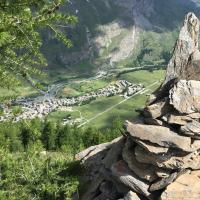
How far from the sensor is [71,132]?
138 m

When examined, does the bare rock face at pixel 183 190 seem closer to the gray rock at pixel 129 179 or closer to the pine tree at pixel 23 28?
the gray rock at pixel 129 179

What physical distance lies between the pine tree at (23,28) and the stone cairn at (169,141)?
2620 centimetres

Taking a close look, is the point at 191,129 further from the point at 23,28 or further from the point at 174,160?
the point at 23,28

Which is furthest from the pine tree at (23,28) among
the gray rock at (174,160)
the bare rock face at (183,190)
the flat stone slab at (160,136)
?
the bare rock face at (183,190)

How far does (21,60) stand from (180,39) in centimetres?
3285

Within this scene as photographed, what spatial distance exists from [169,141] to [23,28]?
27.8 m

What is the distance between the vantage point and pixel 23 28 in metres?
A: 17.4

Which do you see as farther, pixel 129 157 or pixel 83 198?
pixel 83 198

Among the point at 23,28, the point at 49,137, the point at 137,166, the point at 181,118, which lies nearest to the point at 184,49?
the point at 181,118

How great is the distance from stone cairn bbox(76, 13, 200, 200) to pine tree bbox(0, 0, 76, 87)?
1031 inches

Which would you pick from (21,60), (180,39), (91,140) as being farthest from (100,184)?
(91,140)

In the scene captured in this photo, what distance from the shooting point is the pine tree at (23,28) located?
55.5 feet

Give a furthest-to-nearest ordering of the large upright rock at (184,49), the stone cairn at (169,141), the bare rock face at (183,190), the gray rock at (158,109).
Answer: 1. the large upright rock at (184,49)
2. the gray rock at (158,109)
3. the stone cairn at (169,141)
4. the bare rock face at (183,190)

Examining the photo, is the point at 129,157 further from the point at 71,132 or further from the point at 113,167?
the point at 71,132
